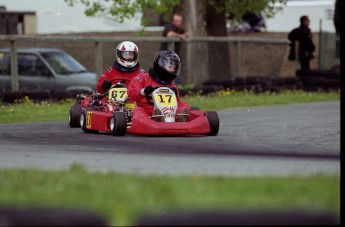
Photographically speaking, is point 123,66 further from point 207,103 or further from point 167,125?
point 207,103

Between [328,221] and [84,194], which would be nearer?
[328,221]

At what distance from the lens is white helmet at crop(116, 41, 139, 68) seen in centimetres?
1552

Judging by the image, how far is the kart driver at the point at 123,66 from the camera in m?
15.5

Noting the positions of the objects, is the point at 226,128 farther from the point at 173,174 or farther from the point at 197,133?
the point at 173,174

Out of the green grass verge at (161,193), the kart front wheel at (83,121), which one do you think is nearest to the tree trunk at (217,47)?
the kart front wheel at (83,121)

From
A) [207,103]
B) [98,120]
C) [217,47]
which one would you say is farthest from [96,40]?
[98,120]

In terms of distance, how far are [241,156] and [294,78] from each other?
15.9 m

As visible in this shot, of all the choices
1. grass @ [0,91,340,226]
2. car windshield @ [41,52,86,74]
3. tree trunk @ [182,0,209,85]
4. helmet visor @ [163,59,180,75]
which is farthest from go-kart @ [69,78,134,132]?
tree trunk @ [182,0,209,85]

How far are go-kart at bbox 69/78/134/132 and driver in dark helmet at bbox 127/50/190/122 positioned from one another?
0.21 m

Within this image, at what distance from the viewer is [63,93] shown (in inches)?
860

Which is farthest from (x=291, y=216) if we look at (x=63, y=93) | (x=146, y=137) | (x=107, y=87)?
(x=63, y=93)

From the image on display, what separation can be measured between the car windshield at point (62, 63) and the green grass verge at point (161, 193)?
15.6 meters

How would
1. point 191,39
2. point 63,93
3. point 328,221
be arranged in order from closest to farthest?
1. point 328,221
2. point 63,93
3. point 191,39

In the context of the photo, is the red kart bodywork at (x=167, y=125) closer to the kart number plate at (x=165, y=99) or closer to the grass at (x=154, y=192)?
the kart number plate at (x=165, y=99)
